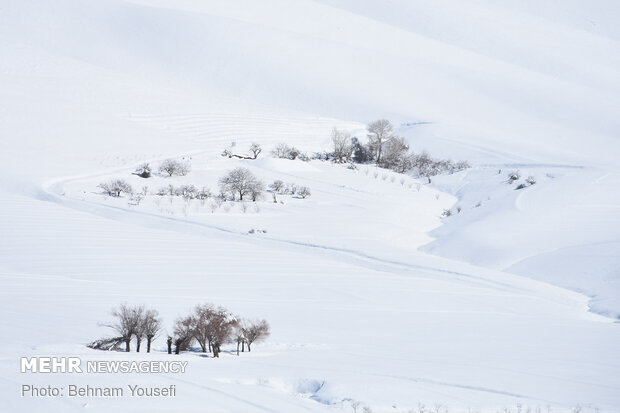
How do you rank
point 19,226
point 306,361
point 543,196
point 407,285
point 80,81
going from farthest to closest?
1. point 80,81
2. point 543,196
3. point 19,226
4. point 407,285
5. point 306,361

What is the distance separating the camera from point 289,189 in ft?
64.4

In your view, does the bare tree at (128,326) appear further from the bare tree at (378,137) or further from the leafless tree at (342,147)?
the bare tree at (378,137)

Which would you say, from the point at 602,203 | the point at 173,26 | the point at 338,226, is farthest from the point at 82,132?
the point at 173,26

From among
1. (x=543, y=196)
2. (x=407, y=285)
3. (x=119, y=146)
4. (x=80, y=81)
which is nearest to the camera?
(x=407, y=285)

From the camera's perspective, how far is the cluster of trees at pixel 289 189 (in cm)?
1911

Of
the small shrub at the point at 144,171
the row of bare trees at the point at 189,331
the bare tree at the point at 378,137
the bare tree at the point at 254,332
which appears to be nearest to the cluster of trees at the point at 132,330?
the row of bare trees at the point at 189,331

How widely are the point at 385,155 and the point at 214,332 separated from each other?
69.3 ft

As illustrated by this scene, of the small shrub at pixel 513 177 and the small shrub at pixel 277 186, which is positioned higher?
the small shrub at pixel 513 177

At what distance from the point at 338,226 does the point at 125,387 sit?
11110mm

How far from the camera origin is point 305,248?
1305cm

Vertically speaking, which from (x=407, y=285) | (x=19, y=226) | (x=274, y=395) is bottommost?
(x=274, y=395)

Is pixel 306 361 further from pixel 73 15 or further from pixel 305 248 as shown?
pixel 73 15

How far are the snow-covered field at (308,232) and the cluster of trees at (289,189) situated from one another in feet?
2.52

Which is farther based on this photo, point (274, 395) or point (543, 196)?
point (543, 196)
